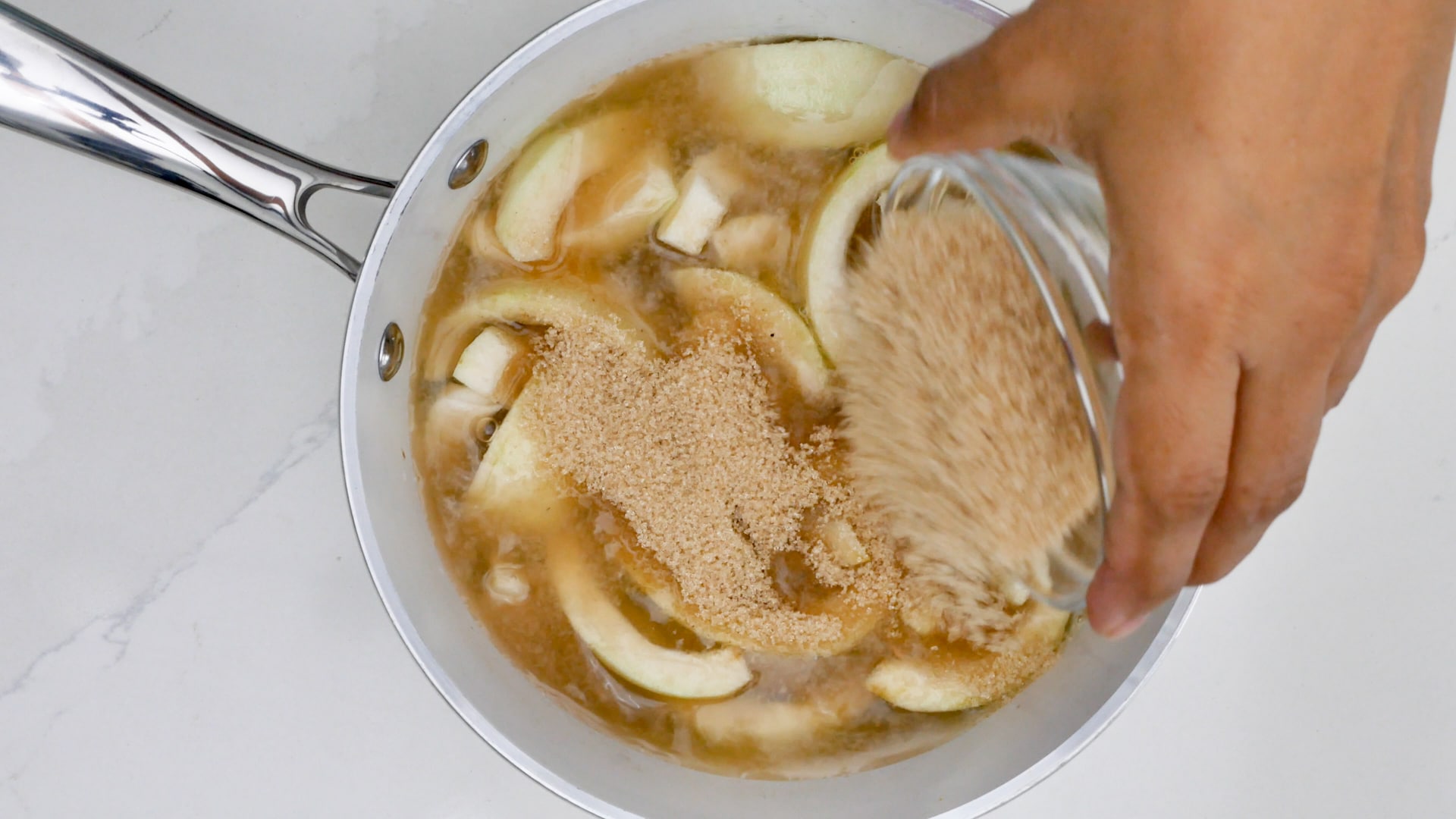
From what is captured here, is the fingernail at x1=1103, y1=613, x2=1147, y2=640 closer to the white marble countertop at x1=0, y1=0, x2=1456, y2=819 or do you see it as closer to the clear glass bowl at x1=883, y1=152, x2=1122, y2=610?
the clear glass bowl at x1=883, y1=152, x2=1122, y2=610

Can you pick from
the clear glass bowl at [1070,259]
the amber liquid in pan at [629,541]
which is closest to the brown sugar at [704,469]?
the amber liquid in pan at [629,541]

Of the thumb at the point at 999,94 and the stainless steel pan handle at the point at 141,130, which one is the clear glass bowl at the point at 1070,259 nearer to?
the thumb at the point at 999,94

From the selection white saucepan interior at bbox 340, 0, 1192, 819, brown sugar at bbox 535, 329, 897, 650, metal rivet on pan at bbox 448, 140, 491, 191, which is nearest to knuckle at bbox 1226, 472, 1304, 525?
white saucepan interior at bbox 340, 0, 1192, 819

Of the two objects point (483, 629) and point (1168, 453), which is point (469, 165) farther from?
point (1168, 453)

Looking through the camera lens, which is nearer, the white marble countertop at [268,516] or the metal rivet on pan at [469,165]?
the metal rivet on pan at [469,165]

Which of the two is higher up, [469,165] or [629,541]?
[469,165]

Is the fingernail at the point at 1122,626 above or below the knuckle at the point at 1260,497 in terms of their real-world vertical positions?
below

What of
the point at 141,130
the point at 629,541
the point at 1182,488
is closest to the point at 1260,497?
the point at 1182,488
